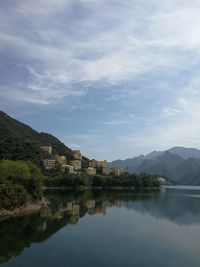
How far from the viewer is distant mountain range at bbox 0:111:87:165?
278 feet

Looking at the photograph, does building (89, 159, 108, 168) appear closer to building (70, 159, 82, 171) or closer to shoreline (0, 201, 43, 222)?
building (70, 159, 82, 171)

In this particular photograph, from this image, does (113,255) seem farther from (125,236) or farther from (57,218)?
(57,218)

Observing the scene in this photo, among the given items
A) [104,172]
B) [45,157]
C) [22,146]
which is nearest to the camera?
[22,146]

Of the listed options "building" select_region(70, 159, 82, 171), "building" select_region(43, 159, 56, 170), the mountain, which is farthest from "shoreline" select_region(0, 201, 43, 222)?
"building" select_region(70, 159, 82, 171)

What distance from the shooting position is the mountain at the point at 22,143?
84750mm

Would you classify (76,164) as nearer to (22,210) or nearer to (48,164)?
(48,164)

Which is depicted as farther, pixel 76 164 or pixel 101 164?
pixel 101 164

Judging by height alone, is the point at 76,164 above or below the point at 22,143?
below

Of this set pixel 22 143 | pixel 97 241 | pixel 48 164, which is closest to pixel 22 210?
pixel 97 241

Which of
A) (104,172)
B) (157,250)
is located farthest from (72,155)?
(157,250)

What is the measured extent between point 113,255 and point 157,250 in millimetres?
2920

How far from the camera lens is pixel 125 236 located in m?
26.9

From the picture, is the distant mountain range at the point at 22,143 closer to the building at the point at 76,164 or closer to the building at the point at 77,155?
the building at the point at 77,155

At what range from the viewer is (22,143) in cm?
9125
